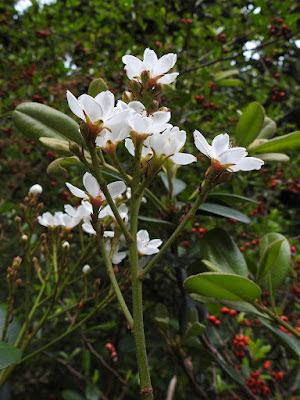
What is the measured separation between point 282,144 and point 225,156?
393 mm

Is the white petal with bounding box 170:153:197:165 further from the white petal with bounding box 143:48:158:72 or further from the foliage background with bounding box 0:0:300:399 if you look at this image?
the foliage background with bounding box 0:0:300:399

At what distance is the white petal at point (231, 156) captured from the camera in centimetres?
60

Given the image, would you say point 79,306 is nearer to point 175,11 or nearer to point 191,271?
point 191,271

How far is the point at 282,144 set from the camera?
928 mm

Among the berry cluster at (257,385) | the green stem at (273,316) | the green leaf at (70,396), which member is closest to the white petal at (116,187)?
the green stem at (273,316)

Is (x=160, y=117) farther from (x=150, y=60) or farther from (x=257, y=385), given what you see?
(x=257, y=385)

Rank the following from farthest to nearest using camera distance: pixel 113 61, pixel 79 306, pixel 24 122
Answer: pixel 113 61 < pixel 79 306 < pixel 24 122

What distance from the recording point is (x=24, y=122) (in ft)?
2.77

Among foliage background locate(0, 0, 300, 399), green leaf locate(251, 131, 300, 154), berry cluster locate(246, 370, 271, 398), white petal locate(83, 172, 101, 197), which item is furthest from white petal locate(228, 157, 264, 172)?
berry cluster locate(246, 370, 271, 398)

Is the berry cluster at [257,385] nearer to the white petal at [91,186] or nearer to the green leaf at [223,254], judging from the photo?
the green leaf at [223,254]

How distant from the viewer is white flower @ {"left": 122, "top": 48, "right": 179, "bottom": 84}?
70 cm

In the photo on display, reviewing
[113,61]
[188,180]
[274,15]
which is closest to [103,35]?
[113,61]

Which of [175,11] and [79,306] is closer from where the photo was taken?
[79,306]

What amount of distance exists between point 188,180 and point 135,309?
1.39m
